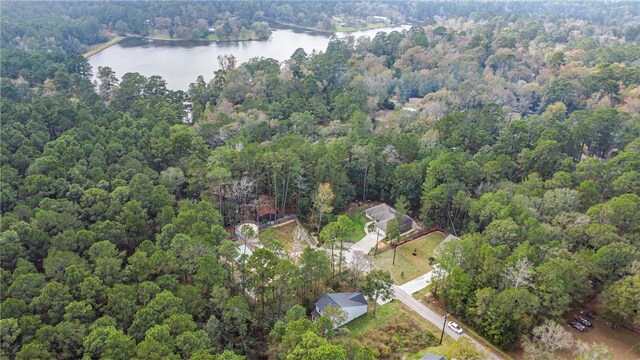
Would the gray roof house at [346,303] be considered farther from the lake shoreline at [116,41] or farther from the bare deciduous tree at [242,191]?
the lake shoreline at [116,41]

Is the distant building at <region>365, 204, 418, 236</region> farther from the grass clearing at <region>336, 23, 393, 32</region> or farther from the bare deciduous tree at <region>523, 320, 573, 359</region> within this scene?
the grass clearing at <region>336, 23, 393, 32</region>

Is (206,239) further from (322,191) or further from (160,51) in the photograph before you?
(160,51)

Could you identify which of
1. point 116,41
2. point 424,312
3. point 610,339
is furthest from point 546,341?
point 116,41

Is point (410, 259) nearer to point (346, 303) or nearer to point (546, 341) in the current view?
point (346, 303)

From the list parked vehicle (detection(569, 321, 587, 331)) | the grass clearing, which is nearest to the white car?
parked vehicle (detection(569, 321, 587, 331))

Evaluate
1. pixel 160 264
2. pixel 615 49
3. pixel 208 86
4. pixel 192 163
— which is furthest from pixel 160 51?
pixel 615 49

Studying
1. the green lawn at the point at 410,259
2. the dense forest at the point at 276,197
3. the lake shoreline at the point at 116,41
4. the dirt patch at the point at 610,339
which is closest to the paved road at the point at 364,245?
the green lawn at the point at 410,259
